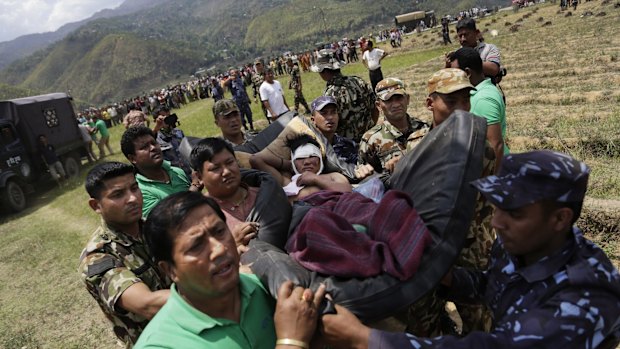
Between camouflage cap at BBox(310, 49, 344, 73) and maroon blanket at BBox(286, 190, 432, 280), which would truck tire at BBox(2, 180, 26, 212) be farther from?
maroon blanket at BBox(286, 190, 432, 280)

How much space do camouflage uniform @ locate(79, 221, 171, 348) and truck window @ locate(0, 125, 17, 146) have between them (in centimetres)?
1091

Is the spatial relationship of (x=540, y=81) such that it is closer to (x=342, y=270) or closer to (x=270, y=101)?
(x=270, y=101)

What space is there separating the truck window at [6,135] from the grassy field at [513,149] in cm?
184

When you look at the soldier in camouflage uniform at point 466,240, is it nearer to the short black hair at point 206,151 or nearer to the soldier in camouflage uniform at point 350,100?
the short black hair at point 206,151

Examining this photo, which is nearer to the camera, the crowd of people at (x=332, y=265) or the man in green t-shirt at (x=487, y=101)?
the crowd of people at (x=332, y=265)

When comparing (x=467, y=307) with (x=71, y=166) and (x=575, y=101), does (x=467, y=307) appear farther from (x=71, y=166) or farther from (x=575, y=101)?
(x=71, y=166)

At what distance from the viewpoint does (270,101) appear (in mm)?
7891

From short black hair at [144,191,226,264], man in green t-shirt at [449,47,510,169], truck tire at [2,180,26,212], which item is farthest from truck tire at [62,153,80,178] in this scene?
short black hair at [144,191,226,264]

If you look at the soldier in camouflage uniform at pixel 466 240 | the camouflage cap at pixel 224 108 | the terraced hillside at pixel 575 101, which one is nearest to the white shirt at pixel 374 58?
the terraced hillside at pixel 575 101

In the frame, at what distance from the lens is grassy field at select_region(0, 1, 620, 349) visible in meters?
4.78

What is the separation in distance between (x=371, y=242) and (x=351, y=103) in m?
3.15

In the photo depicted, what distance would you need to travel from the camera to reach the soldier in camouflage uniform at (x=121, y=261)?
202 centimetres

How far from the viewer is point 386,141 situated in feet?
10.8

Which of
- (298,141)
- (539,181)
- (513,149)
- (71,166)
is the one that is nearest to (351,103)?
(298,141)
